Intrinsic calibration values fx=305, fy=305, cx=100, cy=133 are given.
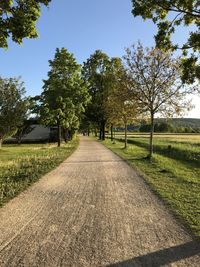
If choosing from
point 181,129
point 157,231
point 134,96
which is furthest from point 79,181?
point 181,129

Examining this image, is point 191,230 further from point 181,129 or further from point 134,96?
point 181,129

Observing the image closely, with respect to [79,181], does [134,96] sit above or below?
above

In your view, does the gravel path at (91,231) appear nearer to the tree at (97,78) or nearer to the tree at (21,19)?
the tree at (21,19)

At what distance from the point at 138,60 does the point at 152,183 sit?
40.2ft

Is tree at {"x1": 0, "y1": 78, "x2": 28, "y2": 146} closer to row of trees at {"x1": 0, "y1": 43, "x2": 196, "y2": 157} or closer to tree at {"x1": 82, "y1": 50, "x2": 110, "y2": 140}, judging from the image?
row of trees at {"x1": 0, "y1": 43, "x2": 196, "y2": 157}

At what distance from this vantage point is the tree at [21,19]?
1024 centimetres

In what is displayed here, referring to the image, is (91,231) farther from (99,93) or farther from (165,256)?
(99,93)

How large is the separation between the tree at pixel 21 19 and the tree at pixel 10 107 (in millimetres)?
22515

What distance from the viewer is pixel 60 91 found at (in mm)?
34812

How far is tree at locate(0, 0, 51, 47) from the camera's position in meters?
10.2

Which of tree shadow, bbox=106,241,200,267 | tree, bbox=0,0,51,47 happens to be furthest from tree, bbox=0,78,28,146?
tree shadow, bbox=106,241,200,267

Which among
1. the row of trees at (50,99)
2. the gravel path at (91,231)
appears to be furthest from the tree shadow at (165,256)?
the row of trees at (50,99)

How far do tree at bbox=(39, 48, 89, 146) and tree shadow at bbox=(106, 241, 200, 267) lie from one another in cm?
2902

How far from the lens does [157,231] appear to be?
604 centimetres
